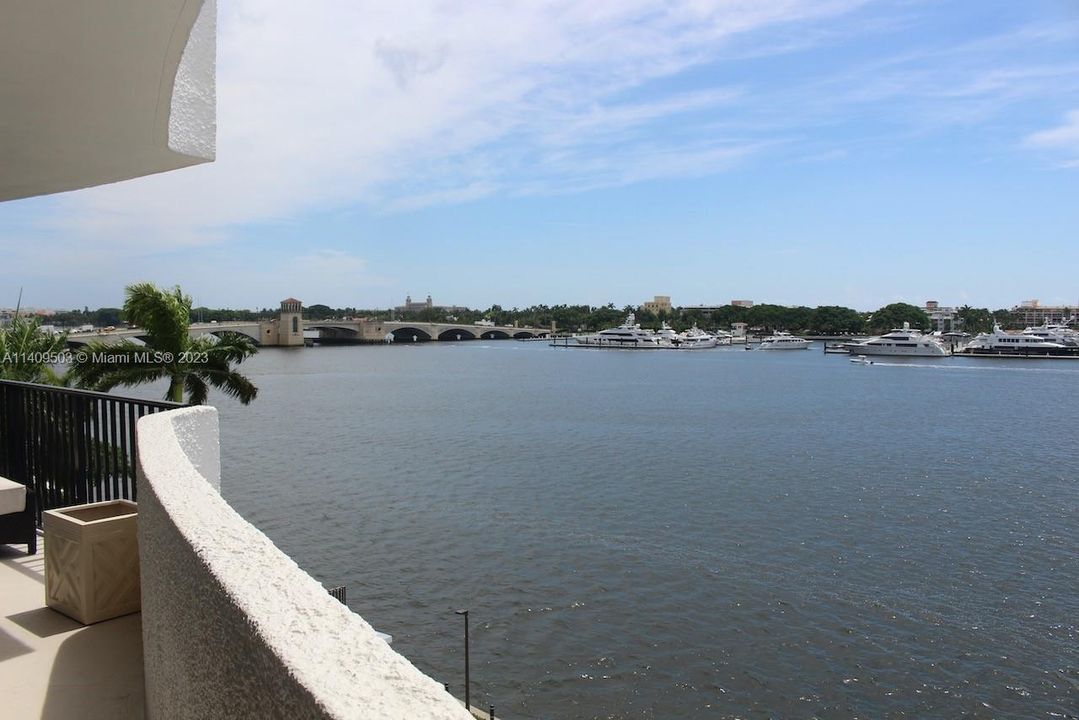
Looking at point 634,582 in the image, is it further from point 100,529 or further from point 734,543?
point 100,529

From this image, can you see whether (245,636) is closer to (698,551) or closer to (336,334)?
(698,551)

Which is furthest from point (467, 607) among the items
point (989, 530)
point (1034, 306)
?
point (1034, 306)

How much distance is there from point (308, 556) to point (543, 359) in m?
72.6

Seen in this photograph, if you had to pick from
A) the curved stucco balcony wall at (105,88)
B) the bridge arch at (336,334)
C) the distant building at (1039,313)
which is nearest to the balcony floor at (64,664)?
the curved stucco balcony wall at (105,88)

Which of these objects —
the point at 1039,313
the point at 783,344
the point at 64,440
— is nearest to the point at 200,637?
the point at 64,440

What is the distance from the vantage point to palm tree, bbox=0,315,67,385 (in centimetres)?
1270

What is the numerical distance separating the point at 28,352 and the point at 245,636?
48.4ft

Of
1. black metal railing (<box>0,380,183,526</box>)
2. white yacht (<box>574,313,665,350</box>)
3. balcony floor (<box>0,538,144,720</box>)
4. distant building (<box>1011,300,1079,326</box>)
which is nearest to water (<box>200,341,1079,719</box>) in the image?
black metal railing (<box>0,380,183,526</box>)

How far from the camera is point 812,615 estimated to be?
13.0m

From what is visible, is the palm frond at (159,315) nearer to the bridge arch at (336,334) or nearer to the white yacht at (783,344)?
the bridge arch at (336,334)

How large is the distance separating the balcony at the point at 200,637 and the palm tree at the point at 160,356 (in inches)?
467

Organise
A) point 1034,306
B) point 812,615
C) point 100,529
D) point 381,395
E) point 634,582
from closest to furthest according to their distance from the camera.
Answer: point 100,529 < point 812,615 < point 634,582 < point 381,395 < point 1034,306

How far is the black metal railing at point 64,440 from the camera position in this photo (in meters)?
4.36

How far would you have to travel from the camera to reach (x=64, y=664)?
2.99 meters
